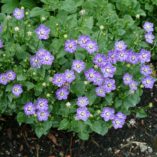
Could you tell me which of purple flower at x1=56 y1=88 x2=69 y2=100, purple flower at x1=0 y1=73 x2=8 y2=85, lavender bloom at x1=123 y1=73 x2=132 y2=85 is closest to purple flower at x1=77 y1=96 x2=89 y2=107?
purple flower at x1=56 y1=88 x2=69 y2=100

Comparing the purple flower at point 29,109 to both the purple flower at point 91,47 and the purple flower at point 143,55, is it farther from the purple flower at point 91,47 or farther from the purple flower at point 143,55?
the purple flower at point 143,55

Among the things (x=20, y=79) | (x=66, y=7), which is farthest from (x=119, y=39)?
(x=20, y=79)

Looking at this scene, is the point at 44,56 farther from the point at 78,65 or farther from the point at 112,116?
the point at 112,116

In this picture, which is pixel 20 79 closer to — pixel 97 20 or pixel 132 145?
pixel 97 20

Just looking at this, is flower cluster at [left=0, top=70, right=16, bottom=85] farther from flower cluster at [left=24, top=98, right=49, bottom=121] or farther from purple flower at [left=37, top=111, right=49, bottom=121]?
purple flower at [left=37, top=111, right=49, bottom=121]

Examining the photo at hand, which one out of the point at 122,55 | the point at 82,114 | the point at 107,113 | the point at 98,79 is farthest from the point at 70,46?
the point at 107,113

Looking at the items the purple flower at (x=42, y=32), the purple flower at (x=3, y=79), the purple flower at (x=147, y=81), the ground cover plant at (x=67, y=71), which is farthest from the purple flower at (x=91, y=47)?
the purple flower at (x=3, y=79)
